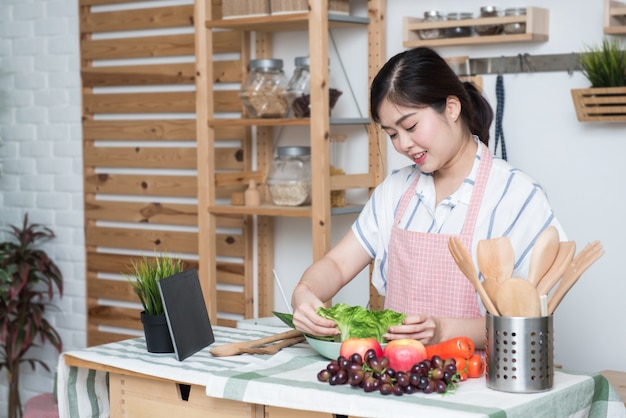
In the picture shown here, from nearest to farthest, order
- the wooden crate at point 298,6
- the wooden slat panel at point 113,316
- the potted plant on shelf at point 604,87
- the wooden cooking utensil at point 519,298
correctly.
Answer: the wooden cooking utensil at point 519,298, the potted plant on shelf at point 604,87, the wooden crate at point 298,6, the wooden slat panel at point 113,316

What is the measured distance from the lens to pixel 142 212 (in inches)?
180

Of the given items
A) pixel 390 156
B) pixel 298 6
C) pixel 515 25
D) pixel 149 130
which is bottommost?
pixel 390 156

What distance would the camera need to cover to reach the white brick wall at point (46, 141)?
15.7ft

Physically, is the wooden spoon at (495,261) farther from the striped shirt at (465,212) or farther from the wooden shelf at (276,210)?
the wooden shelf at (276,210)

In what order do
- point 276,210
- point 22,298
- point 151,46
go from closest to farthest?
point 276,210, point 151,46, point 22,298

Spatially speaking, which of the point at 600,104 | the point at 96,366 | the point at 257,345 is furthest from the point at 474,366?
the point at 600,104

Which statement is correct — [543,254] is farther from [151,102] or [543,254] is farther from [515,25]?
[151,102]

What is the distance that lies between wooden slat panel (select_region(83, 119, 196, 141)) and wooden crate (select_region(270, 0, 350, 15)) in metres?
0.84

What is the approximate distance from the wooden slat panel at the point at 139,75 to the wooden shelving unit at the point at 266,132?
0.51ft

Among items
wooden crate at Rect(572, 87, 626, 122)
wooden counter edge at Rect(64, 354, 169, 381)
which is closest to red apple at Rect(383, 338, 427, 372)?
wooden counter edge at Rect(64, 354, 169, 381)

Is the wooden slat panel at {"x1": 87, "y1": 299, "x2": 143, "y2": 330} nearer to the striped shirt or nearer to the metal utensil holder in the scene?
the striped shirt

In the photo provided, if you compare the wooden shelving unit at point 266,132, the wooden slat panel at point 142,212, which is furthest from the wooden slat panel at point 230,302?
the wooden slat panel at point 142,212

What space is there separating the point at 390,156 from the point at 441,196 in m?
1.25

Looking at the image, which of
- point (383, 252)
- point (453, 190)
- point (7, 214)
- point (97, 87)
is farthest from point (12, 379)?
point (453, 190)
